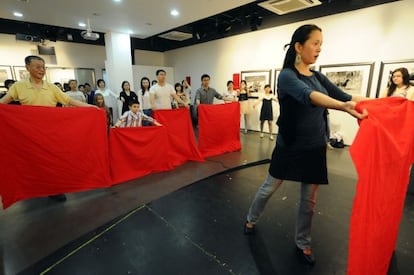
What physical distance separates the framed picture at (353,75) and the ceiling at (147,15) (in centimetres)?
110

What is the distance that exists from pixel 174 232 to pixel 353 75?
15.4 feet

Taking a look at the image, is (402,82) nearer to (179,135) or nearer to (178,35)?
(179,135)

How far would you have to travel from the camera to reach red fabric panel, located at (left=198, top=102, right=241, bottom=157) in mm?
3906

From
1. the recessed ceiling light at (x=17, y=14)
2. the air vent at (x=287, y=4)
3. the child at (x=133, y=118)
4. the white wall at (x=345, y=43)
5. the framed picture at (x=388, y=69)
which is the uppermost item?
the air vent at (x=287, y=4)

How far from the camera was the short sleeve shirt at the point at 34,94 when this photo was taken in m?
2.21

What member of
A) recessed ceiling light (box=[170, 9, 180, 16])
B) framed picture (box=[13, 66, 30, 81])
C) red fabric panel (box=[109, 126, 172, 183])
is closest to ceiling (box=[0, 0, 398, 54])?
recessed ceiling light (box=[170, 9, 180, 16])

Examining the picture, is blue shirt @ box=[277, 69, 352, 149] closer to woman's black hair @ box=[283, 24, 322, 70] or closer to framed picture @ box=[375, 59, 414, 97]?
woman's black hair @ box=[283, 24, 322, 70]

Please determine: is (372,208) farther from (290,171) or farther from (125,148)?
(125,148)

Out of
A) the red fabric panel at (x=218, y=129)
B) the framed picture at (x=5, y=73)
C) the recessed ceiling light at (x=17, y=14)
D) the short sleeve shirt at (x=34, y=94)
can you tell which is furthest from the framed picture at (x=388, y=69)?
the framed picture at (x=5, y=73)

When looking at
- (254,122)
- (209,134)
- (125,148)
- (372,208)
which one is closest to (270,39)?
(254,122)

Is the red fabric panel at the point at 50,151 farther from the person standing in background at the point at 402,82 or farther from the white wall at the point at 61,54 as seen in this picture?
the white wall at the point at 61,54

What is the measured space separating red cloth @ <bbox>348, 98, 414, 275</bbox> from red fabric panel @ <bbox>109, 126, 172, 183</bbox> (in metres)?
2.61

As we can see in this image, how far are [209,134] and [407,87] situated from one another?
9.39 ft

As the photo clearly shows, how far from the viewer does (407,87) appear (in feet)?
9.09
